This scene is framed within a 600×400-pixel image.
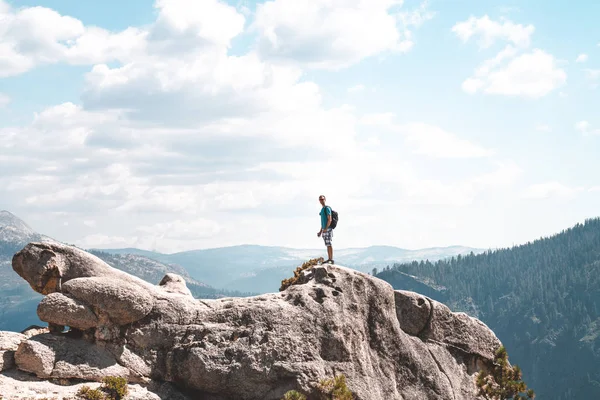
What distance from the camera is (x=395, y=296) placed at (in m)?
39.5

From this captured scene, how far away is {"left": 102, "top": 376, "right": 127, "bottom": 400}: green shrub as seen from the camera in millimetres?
28016

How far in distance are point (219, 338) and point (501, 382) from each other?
1950 centimetres

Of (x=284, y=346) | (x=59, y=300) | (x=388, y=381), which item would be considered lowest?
(x=388, y=381)

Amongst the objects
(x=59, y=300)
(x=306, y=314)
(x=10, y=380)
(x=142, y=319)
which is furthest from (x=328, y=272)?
(x=10, y=380)

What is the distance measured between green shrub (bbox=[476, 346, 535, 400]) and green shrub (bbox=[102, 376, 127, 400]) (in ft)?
75.7

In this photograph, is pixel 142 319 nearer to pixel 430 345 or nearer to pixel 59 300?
pixel 59 300

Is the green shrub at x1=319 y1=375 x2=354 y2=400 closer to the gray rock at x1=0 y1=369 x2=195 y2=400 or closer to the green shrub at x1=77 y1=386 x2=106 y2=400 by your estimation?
the gray rock at x1=0 y1=369 x2=195 y2=400

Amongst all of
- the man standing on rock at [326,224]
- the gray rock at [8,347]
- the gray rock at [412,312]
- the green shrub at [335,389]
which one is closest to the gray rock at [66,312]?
the gray rock at [8,347]

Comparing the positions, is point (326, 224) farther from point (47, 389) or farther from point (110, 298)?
point (47, 389)

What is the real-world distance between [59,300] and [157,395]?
23.0 feet

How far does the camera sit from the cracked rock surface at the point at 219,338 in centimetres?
2988

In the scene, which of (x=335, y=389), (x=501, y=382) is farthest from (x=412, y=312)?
(x=335, y=389)

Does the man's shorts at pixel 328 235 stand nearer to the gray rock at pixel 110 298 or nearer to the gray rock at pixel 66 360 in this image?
the gray rock at pixel 110 298

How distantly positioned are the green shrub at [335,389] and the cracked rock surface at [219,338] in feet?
2.10
